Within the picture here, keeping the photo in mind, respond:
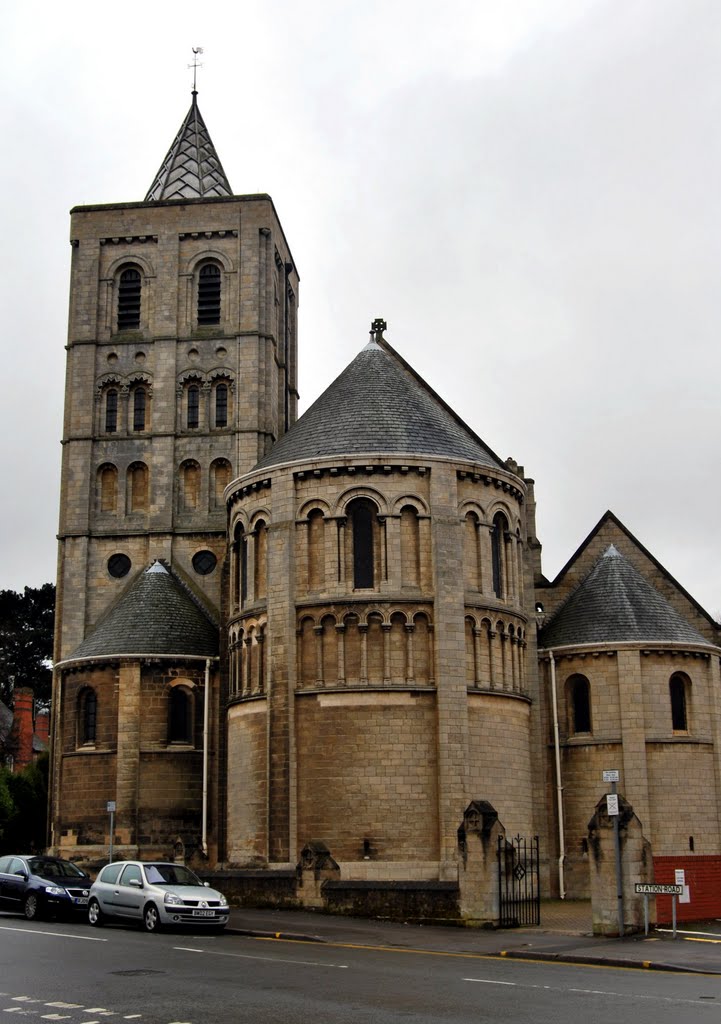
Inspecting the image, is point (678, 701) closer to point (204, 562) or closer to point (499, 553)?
point (499, 553)

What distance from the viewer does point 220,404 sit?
51406mm

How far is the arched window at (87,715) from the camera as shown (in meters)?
43.2

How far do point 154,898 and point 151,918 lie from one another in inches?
19.4

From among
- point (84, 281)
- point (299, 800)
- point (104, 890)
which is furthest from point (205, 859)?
point (84, 281)

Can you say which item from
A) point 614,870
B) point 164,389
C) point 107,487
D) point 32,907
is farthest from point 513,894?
point 164,389

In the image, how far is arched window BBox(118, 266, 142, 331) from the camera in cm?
5306

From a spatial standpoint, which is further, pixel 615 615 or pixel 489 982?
pixel 615 615

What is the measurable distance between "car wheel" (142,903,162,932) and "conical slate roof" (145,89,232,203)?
3621 cm

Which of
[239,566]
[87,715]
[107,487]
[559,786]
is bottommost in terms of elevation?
[559,786]

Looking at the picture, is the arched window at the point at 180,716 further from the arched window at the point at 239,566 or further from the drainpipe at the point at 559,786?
the drainpipe at the point at 559,786

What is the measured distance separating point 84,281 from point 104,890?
32302 mm

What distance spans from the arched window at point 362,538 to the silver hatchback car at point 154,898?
1214 cm

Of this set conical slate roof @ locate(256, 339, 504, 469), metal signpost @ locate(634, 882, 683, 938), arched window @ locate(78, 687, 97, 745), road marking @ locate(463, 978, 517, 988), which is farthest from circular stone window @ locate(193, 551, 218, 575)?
road marking @ locate(463, 978, 517, 988)

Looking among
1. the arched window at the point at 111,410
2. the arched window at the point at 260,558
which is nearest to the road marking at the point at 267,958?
the arched window at the point at 260,558
